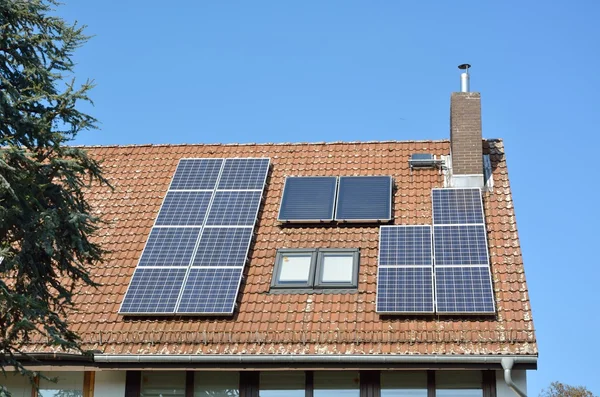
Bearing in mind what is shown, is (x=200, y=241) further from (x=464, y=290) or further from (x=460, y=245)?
(x=464, y=290)

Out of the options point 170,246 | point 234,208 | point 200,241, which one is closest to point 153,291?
point 170,246

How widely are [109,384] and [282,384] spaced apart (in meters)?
2.98

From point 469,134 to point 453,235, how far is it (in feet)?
10.1

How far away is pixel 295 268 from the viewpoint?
1786 cm

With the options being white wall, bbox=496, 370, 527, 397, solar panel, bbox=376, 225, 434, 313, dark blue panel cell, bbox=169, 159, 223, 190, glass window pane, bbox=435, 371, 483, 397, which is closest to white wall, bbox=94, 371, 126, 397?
solar panel, bbox=376, 225, 434, 313

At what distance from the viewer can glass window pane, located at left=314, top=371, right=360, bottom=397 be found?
16172mm

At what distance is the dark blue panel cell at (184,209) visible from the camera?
19.2 meters

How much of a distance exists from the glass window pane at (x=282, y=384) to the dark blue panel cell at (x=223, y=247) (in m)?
2.30

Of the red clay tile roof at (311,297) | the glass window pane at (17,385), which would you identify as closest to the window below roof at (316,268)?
the red clay tile roof at (311,297)

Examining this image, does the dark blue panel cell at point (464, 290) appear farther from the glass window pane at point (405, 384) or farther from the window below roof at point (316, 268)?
the window below roof at point (316, 268)

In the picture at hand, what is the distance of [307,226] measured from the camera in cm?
1892

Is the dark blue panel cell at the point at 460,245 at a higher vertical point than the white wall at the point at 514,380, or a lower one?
higher

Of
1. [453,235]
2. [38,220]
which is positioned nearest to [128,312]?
[38,220]

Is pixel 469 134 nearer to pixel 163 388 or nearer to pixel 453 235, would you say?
pixel 453 235
